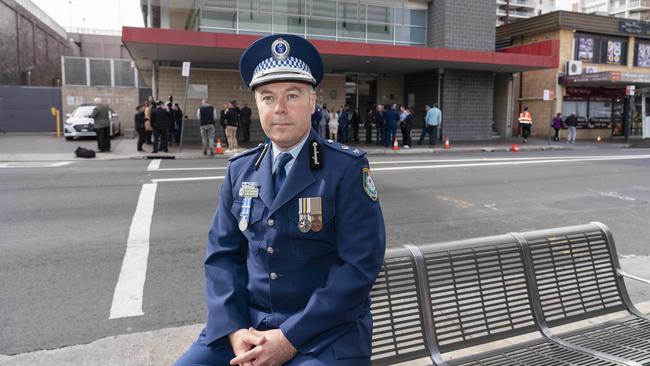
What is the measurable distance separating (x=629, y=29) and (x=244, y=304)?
39.4 metres

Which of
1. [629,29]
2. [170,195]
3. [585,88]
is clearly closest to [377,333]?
[170,195]

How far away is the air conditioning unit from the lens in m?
31.5

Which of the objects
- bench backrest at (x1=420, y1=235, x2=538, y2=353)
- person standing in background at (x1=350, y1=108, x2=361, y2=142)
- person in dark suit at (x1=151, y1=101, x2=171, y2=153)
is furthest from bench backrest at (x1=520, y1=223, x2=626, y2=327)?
person standing in background at (x1=350, y1=108, x2=361, y2=142)

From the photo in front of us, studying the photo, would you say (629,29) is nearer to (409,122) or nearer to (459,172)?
(409,122)

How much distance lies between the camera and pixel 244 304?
2.46 m

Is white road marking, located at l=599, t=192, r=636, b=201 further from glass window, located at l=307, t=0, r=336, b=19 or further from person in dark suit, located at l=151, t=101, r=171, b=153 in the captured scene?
glass window, located at l=307, t=0, r=336, b=19

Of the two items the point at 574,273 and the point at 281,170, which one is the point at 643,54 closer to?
the point at 574,273

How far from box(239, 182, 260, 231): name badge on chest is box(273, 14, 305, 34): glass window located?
75.8 ft

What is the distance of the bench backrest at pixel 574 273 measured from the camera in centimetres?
351

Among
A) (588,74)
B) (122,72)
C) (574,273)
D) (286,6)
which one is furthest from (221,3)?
(574,273)

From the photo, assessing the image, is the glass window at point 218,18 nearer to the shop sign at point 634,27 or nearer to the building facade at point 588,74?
the building facade at point 588,74

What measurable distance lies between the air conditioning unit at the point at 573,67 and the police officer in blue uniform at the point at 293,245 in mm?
33318

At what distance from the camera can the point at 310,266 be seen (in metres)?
2.34

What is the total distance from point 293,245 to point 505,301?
175cm
